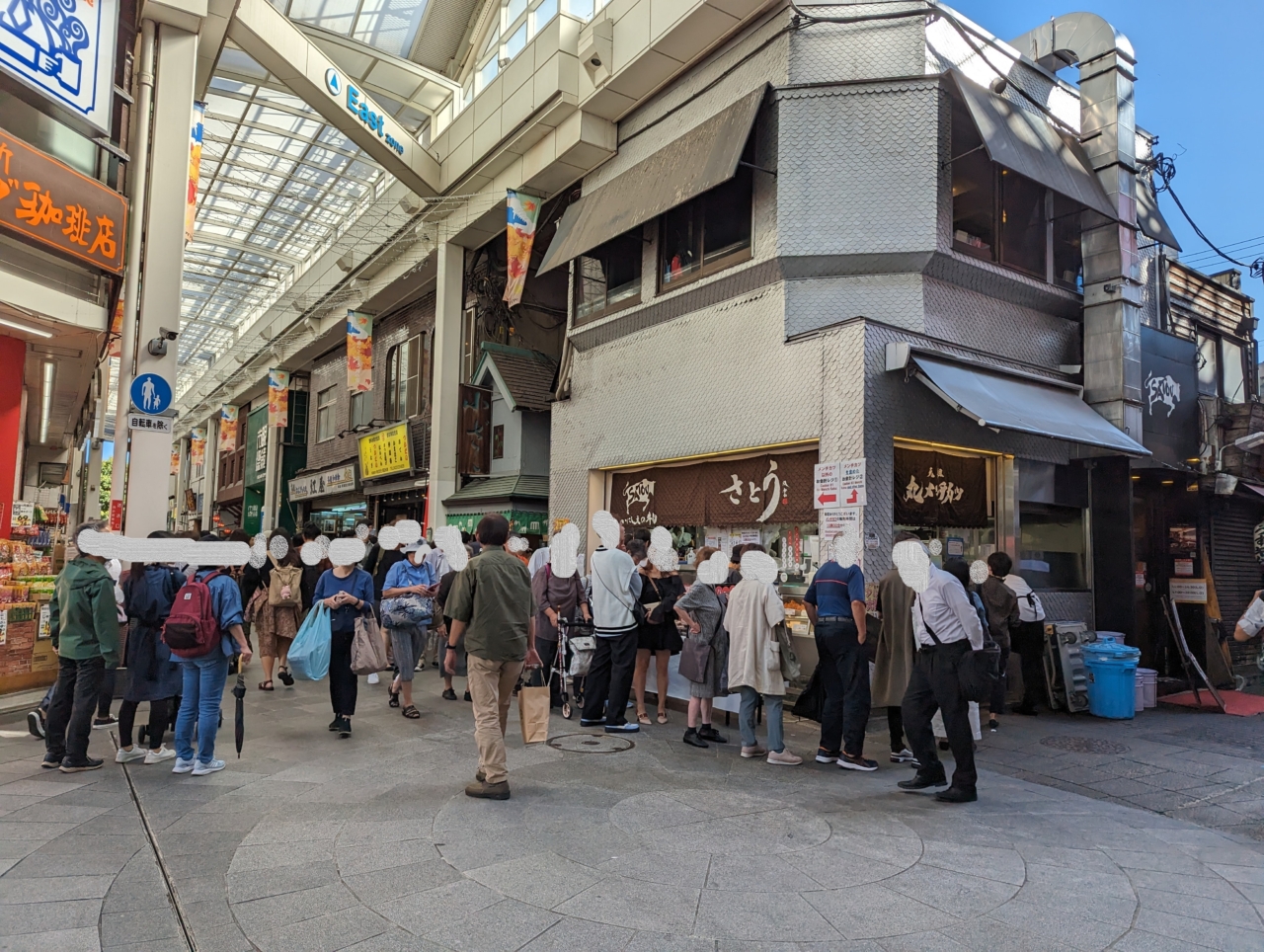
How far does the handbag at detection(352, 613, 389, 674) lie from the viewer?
24.2ft

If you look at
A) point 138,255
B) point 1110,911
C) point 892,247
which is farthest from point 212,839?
point 138,255

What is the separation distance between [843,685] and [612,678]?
7.24 feet

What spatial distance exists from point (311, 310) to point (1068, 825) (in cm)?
2283

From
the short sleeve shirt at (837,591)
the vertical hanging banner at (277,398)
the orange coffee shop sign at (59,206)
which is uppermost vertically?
the vertical hanging banner at (277,398)

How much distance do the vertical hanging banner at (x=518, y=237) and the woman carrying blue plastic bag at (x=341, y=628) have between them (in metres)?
7.67

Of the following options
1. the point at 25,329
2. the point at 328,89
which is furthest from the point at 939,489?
the point at 328,89

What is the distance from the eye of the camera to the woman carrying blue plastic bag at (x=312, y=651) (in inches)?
279

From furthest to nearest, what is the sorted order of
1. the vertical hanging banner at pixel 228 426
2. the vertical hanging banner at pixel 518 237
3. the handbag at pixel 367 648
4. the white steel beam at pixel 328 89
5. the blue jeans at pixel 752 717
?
1. the vertical hanging banner at pixel 228 426
2. the vertical hanging banner at pixel 518 237
3. the white steel beam at pixel 328 89
4. the handbag at pixel 367 648
5. the blue jeans at pixel 752 717

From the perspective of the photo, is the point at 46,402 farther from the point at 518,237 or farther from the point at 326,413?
the point at 518,237

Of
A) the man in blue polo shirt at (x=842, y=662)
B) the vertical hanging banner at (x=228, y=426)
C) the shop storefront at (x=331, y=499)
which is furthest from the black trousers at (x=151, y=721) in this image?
the vertical hanging banner at (x=228, y=426)

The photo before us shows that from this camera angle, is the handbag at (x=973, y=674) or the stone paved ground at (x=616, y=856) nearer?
the stone paved ground at (x=616, y=856)

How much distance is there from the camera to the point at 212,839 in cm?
478

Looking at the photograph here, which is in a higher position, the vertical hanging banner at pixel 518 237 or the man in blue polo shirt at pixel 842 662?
the vertical hanging banner at pixel 518 237

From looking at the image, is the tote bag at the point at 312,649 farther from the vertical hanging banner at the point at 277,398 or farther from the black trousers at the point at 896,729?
the vertical hanging banner at the point at 277,398
